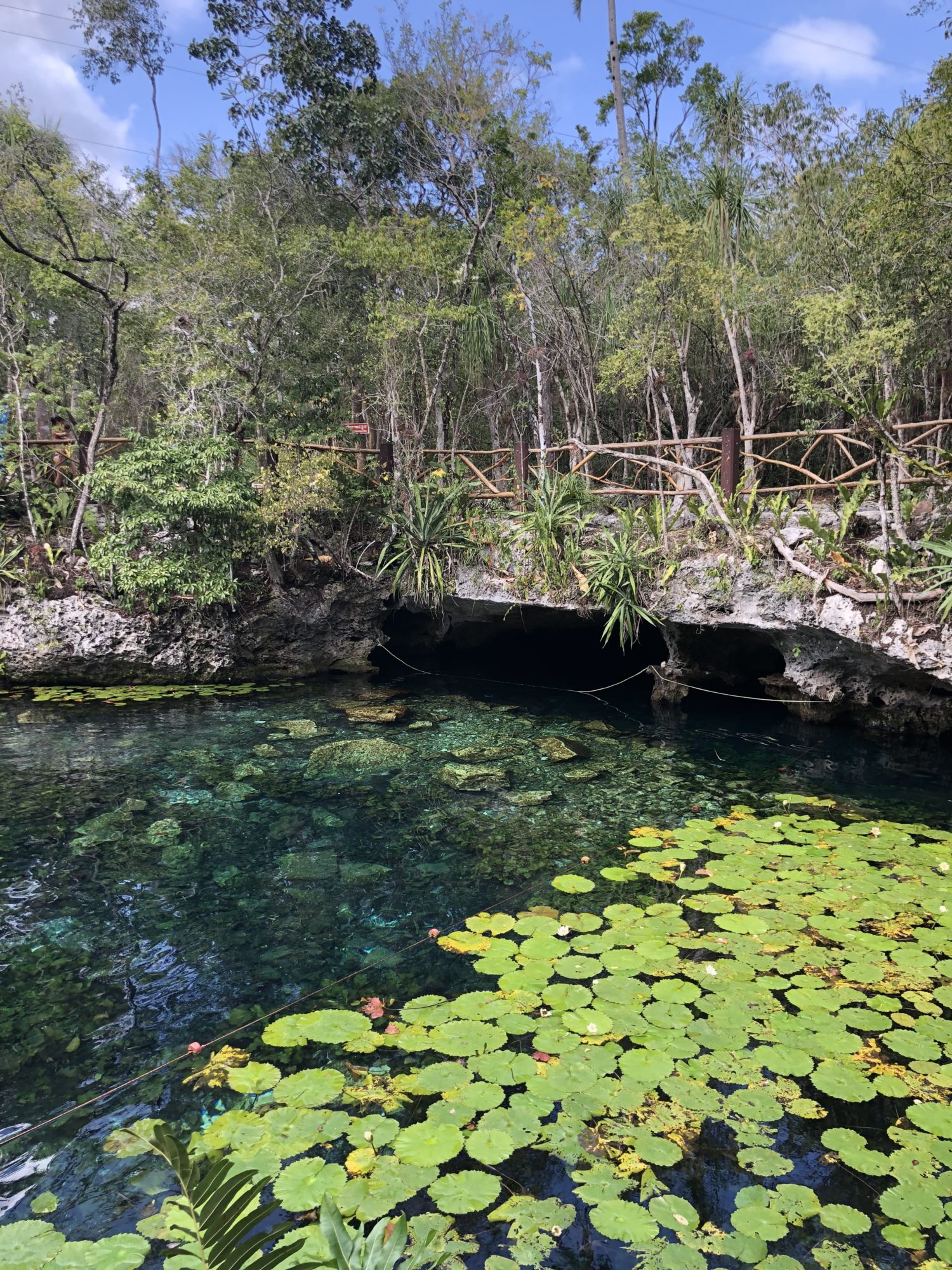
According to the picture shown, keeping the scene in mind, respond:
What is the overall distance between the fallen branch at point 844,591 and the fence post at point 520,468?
380cm

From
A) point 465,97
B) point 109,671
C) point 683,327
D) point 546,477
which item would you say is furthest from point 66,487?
point 683,327

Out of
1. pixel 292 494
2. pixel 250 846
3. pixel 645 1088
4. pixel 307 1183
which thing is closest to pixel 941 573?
pixel 645 1088

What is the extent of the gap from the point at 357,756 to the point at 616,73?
1952 cm

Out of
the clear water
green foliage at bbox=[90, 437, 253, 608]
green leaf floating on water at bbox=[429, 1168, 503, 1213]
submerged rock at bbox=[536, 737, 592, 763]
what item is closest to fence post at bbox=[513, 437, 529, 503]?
the clear water


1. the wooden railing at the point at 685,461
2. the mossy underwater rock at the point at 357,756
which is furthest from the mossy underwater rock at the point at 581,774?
the wooden railing at the point at 685,461

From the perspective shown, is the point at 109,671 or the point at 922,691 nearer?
the point at 922,691

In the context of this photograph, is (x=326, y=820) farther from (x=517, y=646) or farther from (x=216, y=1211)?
(x=517, y=646)

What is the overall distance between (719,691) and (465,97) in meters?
9.50

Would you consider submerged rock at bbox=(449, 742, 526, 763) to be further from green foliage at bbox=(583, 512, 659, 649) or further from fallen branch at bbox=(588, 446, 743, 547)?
fallen branch at bbox=(588, 446, 743, 547)

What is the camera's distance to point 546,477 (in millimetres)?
10516

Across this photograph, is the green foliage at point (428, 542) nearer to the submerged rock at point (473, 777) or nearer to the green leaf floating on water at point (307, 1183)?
the submerged rock at point (473, 777)

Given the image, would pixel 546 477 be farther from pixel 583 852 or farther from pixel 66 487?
pixel 66 487

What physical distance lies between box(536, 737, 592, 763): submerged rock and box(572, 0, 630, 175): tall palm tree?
15.5 metres

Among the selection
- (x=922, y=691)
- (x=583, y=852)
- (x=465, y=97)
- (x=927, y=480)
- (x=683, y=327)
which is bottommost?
(x=583, y=852)
